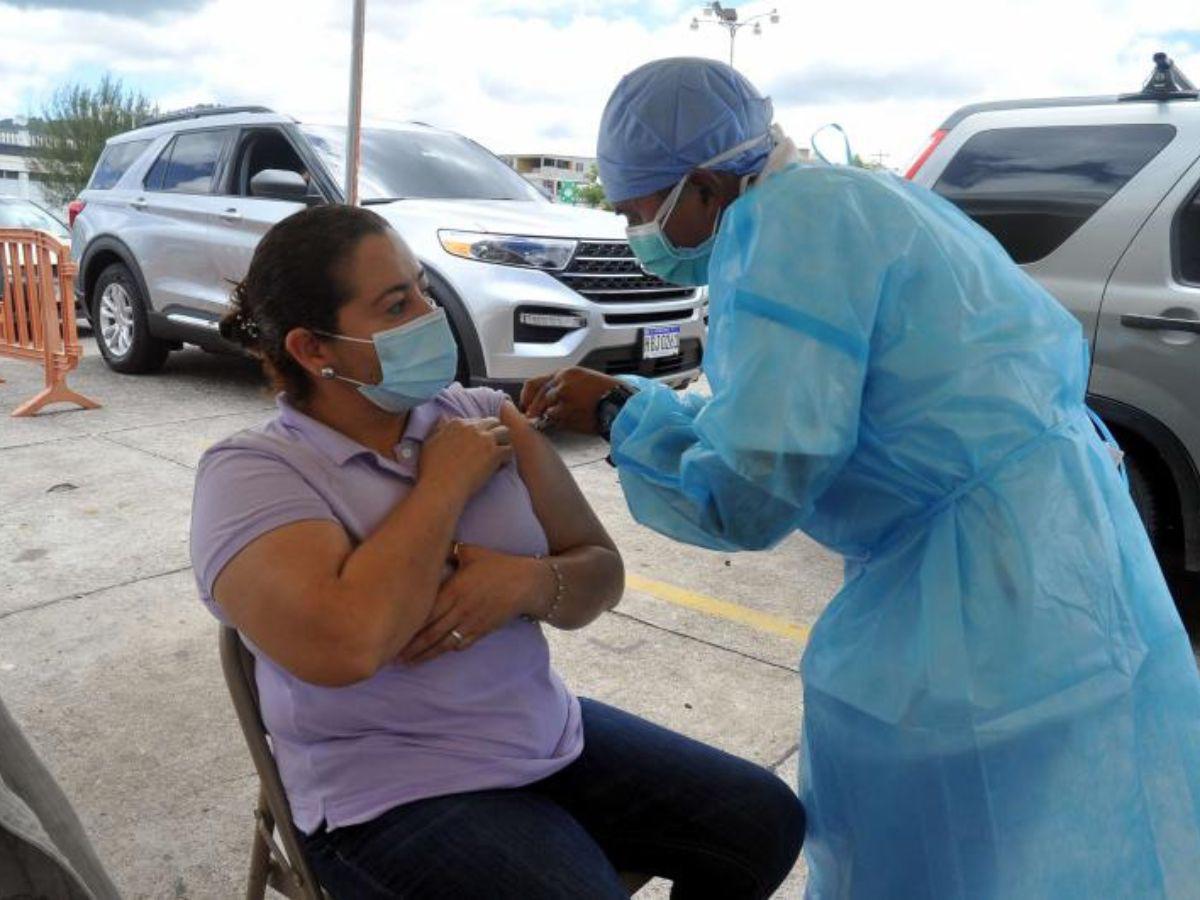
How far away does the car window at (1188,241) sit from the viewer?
11.5 feet

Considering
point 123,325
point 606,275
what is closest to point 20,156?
point 123,325

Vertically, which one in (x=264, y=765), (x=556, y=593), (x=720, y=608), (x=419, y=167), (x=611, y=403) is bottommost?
(x=720, y=608)

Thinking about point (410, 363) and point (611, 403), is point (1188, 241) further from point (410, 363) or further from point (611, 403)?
point (410, 363)

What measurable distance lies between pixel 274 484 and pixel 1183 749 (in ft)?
4.14

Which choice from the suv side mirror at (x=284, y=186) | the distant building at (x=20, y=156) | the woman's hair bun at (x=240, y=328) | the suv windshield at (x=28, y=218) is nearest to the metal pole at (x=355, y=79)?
the suv side mirror at (x=284, y=186)

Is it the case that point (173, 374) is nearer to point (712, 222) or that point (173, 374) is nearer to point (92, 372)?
point (92, 372)

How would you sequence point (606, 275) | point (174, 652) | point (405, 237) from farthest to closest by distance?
point (606, 275)
point (405, 237)
point (174, 652)

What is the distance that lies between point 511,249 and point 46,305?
10.4ft

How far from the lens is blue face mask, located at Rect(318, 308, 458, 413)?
172 cm

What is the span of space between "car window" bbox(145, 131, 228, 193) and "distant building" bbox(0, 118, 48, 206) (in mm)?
32286

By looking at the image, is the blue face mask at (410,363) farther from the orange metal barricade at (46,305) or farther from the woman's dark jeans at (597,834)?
the orange metal barricade at (46,305)

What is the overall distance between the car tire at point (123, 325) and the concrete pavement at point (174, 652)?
2.23 metres

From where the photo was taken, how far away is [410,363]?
173 cm

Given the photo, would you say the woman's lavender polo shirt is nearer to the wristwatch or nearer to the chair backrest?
the chair backrest
